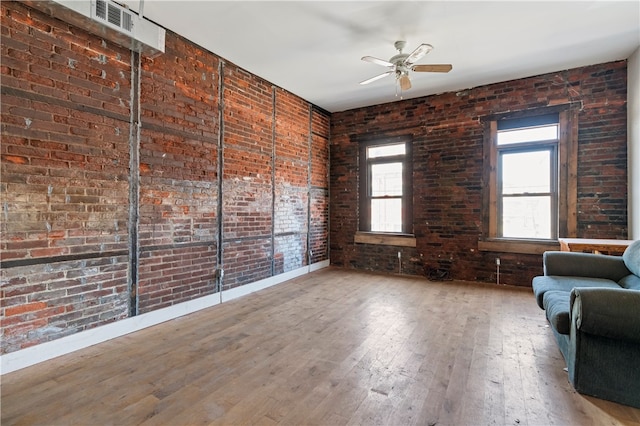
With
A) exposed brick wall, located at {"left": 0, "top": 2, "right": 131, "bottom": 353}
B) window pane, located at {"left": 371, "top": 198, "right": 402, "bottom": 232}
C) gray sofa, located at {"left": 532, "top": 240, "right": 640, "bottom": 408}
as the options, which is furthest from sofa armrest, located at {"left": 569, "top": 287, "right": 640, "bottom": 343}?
window pane, located at {"left": 371, "top": 198, "right": 402, "bottom": 232}

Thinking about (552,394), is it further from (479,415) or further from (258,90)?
(258,90)

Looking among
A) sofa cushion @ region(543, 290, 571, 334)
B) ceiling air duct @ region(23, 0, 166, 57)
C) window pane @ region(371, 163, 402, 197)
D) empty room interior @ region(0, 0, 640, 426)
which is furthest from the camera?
window pane @ region(371, 163, 402, 197)

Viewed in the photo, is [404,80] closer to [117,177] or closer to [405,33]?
[405,33]

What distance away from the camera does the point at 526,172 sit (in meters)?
4.68

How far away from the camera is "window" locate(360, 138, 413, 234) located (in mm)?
5602

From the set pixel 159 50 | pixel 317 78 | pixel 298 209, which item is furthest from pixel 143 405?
pixel 317 78

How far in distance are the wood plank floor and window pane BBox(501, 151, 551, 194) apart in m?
2.03

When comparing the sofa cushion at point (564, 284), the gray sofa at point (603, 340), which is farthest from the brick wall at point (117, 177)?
the gray sofa at point (603, 340)

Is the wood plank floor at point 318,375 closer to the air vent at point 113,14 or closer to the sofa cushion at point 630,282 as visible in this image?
the sofa cushion at point 630,282

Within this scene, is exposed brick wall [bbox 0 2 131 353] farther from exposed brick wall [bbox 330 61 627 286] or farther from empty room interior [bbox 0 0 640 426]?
exposed brick wall [bbox 330 61 627 286]

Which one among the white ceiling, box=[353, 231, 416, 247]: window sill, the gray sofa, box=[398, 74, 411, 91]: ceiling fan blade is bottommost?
the gray sofa

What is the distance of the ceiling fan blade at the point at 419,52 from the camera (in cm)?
298

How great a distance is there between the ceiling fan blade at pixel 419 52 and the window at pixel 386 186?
222 centimetres

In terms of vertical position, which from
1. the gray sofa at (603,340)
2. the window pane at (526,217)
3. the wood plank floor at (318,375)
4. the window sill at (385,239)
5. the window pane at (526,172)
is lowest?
the wood plank floor at (318,375)
